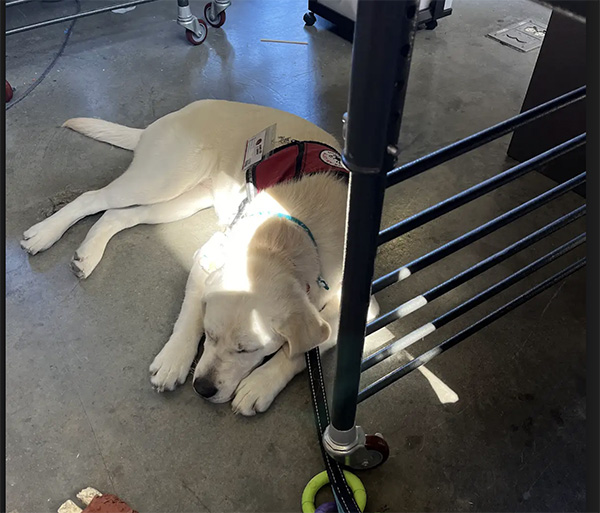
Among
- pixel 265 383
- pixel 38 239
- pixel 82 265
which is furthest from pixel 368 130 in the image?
pixel 38 239

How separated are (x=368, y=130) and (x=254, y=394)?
996 mm

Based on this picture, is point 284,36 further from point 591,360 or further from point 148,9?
point 591,360

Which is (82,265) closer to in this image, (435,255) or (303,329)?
(303,329)

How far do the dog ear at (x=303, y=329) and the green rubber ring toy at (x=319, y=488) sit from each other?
0.34 metres

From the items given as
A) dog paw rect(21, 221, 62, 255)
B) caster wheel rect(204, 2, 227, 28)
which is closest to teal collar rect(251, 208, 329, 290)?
dog paw rect(21, 221, 62, 255)

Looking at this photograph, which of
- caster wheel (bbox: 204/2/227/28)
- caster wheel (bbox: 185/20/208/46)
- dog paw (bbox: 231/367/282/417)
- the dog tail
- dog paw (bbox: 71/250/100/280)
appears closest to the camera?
dog paw (bbox: 231/367/282/417)

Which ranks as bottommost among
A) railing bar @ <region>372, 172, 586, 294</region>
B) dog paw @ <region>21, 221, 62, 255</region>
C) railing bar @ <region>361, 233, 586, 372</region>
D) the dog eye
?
dog paw @ <region>21, 221, 62, 255</region>

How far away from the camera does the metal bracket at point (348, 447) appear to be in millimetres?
1429

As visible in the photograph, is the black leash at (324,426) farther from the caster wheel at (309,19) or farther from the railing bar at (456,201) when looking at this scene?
the caster wheel at (309,19)

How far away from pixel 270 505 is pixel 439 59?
2749 mm

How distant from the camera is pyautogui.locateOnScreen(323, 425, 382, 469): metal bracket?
143 centimetres

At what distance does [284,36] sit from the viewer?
11.7ft

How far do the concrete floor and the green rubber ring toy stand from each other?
0.13ft

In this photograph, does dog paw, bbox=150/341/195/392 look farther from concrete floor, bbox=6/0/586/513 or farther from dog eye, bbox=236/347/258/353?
dog eye, bbox=236/347/258/353
